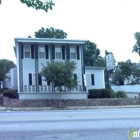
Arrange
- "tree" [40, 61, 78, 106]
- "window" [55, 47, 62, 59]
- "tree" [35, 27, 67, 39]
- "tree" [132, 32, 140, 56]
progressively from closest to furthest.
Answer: "tree" [40, 61, 78, 106]
"window" [55, 47, 62, 59]
"tree" [35, 27, 67, 39]
"tree" [132, 32, 140, 56]

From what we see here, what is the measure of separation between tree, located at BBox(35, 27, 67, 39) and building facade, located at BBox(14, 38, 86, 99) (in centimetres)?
2313

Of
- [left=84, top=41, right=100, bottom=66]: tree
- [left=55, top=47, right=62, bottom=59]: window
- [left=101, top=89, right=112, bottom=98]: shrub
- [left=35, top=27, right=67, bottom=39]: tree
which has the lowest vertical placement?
[left=101, top=89, right=112, bottom=98]: shrub

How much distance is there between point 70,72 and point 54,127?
51.1 ft

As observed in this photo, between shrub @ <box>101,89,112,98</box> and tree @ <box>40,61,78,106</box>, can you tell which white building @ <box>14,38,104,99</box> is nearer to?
shrub @ <box>101,89,112,98</box>

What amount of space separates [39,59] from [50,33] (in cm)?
2458

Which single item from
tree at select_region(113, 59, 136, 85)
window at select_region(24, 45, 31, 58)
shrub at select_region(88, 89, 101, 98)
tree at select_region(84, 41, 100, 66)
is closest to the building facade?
window at select_region(24, 45, 31, 58)

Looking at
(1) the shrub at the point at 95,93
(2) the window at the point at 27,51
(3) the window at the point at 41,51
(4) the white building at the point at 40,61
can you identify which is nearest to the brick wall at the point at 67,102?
(4) the white building at the point at 40,61

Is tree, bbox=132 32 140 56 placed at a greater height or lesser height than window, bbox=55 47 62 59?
greater

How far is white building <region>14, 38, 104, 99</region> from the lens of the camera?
101ft

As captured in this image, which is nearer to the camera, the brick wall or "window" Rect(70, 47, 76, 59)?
the brick wall

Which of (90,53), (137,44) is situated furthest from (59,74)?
(90,53)

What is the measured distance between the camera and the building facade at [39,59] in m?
30.8

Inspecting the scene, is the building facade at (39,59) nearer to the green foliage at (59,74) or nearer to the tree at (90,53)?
the green foliage at (59,74)

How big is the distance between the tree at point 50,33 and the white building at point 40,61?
76.0ft
